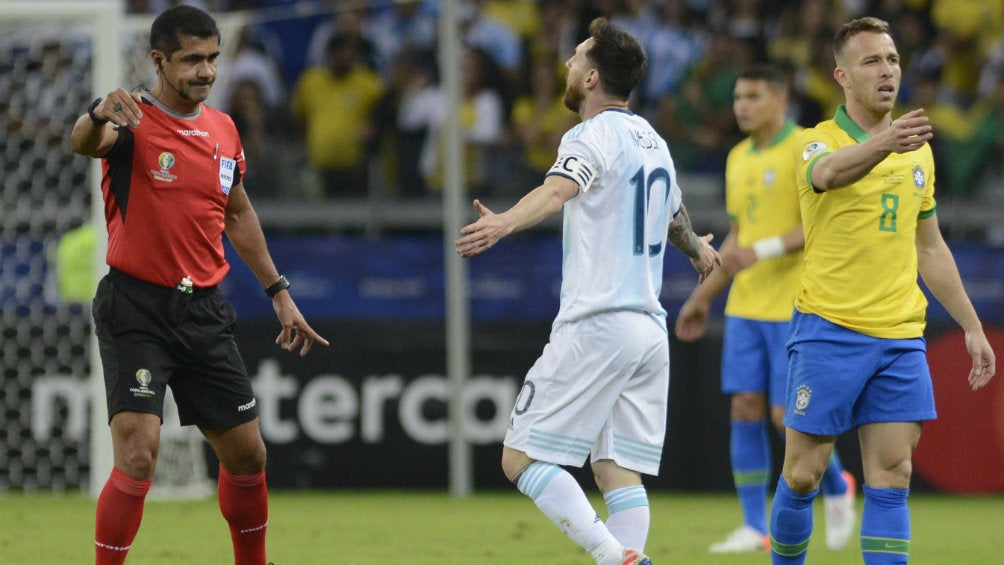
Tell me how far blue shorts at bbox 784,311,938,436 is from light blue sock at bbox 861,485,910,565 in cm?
28

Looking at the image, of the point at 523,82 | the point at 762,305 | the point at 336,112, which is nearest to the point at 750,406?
the point at 762,305

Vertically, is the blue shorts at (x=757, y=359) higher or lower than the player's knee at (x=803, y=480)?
higher

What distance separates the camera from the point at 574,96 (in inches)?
220

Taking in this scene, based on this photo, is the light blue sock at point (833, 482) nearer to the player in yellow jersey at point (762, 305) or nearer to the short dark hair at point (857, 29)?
the player in yellow jersey at point (762, 305)

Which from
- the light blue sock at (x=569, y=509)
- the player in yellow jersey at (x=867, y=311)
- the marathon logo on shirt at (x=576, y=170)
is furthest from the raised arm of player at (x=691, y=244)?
the light blue sock at (x=569, y=509)

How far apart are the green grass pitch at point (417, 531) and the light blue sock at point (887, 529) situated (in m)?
2.00

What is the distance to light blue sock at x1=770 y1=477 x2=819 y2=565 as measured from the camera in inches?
230

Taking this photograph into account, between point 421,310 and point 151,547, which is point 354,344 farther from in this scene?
point 151,547

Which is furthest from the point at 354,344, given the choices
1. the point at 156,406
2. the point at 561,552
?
the point at 156,406

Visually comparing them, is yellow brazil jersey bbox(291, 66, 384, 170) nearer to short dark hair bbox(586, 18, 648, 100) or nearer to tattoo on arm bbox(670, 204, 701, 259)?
tattoo on arm bbox(670, 204, 701, 259)

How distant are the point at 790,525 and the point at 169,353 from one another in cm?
246

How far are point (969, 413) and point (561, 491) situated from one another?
22.5 feet

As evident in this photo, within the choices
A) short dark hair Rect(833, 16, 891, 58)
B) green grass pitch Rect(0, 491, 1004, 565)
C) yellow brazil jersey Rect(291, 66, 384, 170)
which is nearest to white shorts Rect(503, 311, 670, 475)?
short dark hair Rect(833, 16, 891, 58)

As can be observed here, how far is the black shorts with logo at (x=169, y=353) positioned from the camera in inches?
220
